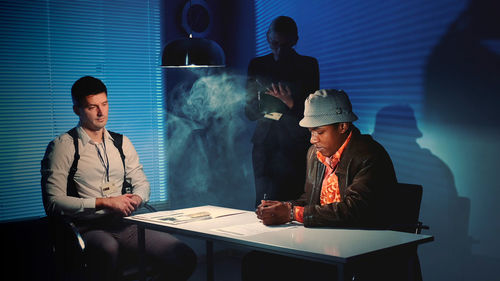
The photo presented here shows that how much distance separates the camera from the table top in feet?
5.53

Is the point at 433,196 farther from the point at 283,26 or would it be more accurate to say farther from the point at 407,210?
the point at 283,26

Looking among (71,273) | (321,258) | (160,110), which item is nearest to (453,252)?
(321,258)

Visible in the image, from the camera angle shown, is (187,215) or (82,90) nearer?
(187,215)

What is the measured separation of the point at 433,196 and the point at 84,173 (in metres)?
2.39

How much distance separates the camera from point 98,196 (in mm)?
2838

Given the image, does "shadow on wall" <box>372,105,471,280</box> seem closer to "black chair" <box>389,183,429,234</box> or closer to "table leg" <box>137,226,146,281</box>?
"black chair" <box>389,183,429,234</box>

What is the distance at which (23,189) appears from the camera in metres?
3.72

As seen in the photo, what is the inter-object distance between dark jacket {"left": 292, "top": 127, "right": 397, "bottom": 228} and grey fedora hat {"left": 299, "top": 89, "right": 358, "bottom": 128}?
0.15 metres

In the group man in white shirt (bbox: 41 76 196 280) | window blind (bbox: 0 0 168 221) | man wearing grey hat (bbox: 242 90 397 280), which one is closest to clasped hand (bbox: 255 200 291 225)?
man wearing grey hat (bbox: 242 90 397 280)

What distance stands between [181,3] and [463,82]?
3.02 meters

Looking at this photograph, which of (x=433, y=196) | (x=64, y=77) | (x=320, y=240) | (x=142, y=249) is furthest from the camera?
(x=64, y=77)

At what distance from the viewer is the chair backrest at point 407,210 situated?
2330 millimetres

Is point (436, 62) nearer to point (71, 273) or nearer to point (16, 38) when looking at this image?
point (71, 273)

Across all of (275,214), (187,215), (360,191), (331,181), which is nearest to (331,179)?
(331,181)
